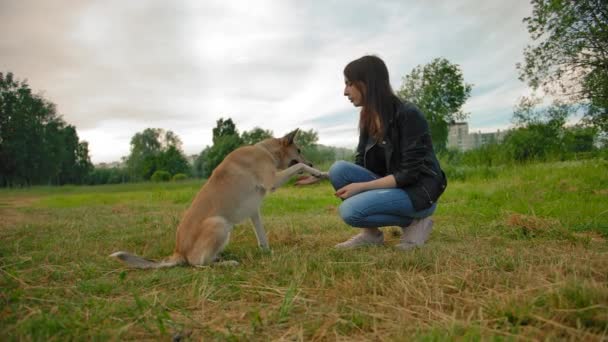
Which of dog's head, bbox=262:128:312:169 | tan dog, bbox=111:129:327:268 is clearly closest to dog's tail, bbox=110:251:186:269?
tan dog, bbox=111:129:327:268

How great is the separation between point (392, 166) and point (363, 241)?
99 cm

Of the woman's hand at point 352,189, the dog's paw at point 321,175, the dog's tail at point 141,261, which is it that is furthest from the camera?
the dog's paw at point 321,175

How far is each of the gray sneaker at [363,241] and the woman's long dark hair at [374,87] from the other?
128 cm

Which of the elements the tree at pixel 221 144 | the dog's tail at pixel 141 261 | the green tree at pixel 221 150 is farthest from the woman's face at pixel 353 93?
the green tree at pixel 221 150

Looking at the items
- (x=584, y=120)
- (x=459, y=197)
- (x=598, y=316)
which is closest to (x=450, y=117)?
(x=584, y=120)

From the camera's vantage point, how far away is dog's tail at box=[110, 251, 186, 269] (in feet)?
11.5

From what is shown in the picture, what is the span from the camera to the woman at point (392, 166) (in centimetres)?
398

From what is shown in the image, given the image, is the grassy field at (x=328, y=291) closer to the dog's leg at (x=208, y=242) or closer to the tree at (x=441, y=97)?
the dog's leg at (x=208, y=242)

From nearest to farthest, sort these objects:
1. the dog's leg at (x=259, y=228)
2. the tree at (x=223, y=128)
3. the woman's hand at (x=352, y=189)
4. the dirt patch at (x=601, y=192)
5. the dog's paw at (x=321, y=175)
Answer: the woman's hand at (x=352, y=189)
the dog's leg at (x=259, y=228)
the dog's paw at (x=321, y=175)
the dirt patch at (x=601, y=192)
the tree at (x=223, y=128)

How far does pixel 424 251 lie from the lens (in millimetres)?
3490

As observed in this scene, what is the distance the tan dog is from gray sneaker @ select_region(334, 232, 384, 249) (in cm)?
101

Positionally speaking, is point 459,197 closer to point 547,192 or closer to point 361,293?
point 547,192

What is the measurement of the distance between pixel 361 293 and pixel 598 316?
1.28 meters

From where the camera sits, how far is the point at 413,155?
12.8 feet
